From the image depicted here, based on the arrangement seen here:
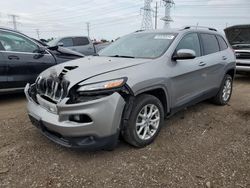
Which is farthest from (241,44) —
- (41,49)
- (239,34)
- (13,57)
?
(13,57)

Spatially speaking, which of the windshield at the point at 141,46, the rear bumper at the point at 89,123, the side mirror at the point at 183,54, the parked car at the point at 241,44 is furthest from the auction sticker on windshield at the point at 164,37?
the parked car at the point at 241,44

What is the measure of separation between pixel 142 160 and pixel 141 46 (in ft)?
6.38

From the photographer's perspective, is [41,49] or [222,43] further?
[41,49]

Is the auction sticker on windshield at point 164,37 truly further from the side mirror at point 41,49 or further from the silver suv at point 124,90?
the side mirror at point 41,49

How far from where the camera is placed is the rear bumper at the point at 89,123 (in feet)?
9.74

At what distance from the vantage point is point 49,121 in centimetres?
316

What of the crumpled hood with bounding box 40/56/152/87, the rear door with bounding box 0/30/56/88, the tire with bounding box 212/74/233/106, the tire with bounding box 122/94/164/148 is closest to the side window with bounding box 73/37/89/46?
the rear door with bounding box 0/30/56/88

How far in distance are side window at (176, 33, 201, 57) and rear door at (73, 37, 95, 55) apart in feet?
25.9

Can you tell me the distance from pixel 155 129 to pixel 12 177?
1.96 metres

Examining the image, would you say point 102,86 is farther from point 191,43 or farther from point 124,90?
point 191,43

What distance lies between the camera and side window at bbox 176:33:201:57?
434cm

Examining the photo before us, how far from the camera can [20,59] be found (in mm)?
5629

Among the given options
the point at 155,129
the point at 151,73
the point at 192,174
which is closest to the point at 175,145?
the point at 155,129

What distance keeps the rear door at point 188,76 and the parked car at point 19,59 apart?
3.25m
